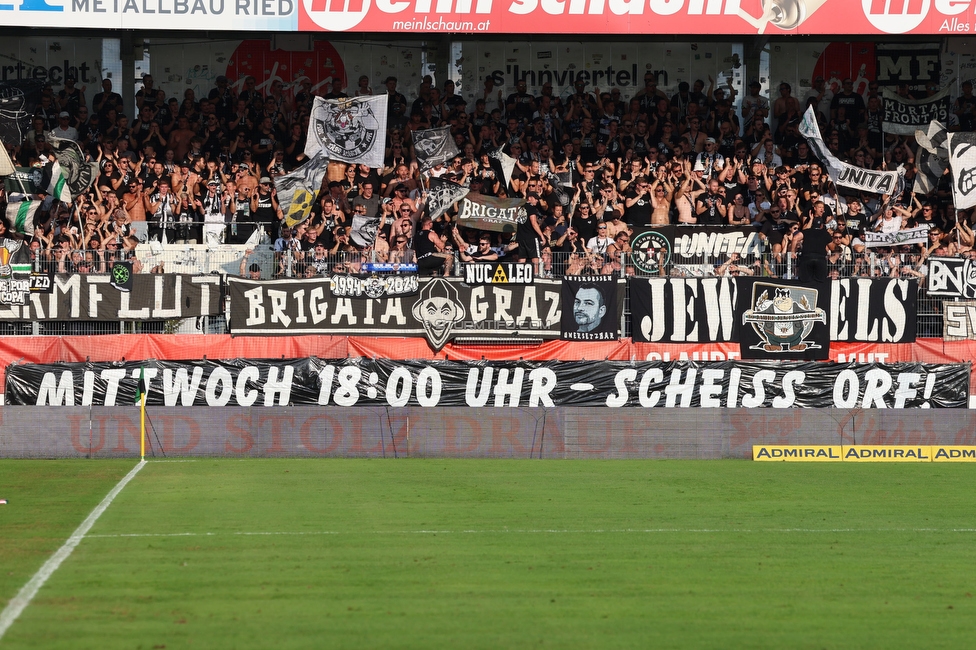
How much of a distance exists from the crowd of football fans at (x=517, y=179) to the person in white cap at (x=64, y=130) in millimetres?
52

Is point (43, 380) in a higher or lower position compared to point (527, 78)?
lower

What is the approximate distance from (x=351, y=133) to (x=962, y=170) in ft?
49.4

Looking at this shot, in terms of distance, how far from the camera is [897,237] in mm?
26828

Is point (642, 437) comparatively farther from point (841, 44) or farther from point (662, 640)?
point (841, 44)

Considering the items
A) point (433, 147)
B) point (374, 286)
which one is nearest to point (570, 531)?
point (374, 286)

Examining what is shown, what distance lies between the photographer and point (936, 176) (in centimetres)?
2930

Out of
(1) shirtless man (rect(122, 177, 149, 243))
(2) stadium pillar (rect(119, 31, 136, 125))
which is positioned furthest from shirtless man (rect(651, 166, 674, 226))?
(2) stadium pillar (rect(119, 31, 136, 125))

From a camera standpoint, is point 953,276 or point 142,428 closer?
point 142,428

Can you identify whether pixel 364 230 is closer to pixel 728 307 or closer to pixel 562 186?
pixel 562 186

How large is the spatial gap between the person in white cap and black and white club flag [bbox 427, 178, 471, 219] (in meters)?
9.55

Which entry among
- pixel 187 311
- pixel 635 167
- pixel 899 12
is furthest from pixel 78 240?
pixel 899 12

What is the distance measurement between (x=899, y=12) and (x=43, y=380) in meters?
22.6

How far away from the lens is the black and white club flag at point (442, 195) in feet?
89.6

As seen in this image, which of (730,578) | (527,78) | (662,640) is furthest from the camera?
(527,78)
